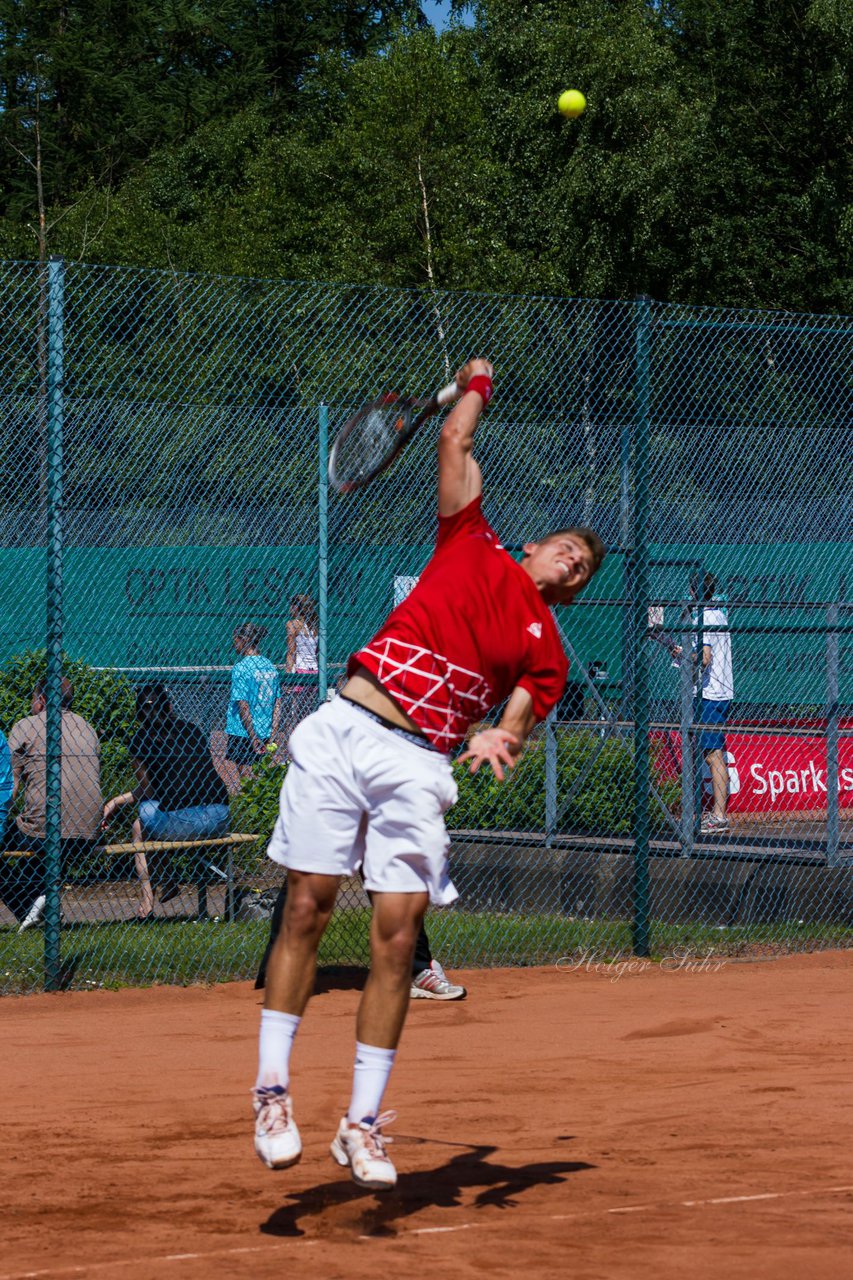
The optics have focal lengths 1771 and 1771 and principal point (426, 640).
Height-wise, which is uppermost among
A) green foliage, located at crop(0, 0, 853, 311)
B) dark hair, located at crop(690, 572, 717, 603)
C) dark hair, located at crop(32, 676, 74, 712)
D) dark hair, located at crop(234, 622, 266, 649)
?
green foliage, located at crop(0, 0, 853, 311)

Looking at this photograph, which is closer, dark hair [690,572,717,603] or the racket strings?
the racket strings

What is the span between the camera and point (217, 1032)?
7344mm

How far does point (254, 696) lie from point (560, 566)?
546cm

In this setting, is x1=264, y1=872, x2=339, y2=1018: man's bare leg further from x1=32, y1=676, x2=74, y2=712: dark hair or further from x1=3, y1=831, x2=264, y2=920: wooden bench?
x1=32, y1=676, x2=74, y2=712: dark hair

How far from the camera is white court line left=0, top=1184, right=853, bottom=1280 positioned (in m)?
3.97

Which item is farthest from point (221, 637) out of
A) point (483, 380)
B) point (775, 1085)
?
point (483, 380)

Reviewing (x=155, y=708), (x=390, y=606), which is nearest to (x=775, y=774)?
(x=390, y=606)

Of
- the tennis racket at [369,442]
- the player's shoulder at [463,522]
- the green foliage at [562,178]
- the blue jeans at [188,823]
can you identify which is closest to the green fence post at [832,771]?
the blue jeans at [188,823]

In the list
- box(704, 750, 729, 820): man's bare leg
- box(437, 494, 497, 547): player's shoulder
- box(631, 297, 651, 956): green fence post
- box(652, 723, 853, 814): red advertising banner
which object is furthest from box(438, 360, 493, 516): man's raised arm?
box(652, 723, 853, 814): red advertising banner

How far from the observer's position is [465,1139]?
5.39 m

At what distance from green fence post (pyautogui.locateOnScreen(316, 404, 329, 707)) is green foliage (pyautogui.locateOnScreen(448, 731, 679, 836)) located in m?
1.90

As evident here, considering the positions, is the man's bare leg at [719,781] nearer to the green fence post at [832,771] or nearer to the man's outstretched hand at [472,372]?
the green fence post at [832,771]

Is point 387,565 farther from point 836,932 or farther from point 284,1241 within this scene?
point 284,1241

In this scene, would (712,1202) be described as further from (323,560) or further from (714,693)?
(714,693)
